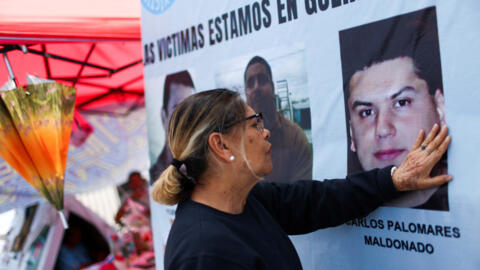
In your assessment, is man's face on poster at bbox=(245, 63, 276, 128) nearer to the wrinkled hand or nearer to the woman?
the woman

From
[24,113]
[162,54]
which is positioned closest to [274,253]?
[162,54]

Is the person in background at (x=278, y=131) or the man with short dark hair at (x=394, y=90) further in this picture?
the person in background at (x=278, y=131)

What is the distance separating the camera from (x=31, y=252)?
390 cm

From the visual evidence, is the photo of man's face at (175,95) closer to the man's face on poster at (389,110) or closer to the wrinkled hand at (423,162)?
the man's face on poster at (389,110)

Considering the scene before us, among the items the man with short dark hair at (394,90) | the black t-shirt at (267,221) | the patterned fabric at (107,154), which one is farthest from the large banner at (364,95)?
the patterned fabric at (107,154)

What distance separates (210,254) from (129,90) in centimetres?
346

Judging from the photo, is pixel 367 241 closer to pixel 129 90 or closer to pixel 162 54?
pixel 162 54

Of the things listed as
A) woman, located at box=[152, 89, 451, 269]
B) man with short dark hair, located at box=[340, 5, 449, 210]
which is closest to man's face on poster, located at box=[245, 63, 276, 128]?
man with short dark hair, located at box=[340, 5, 449, 210]

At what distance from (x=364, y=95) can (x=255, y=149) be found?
0.47 metres

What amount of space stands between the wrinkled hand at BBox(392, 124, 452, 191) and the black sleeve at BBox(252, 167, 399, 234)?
0.17ft

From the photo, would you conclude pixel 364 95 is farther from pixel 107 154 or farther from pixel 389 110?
pixel 107 154

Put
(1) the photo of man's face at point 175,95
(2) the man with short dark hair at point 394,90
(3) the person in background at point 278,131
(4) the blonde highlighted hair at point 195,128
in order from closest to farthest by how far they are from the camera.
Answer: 1. (4) the blonde highlighted hair at point 195,128
2. (2) the man with short dark hair at point 394,90
3. (3) the person in background at point 278,131
4. (1) the photo of man's face at point 175,95

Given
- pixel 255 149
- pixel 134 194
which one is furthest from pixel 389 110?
pixel 134 194

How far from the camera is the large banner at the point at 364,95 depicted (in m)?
1.28
